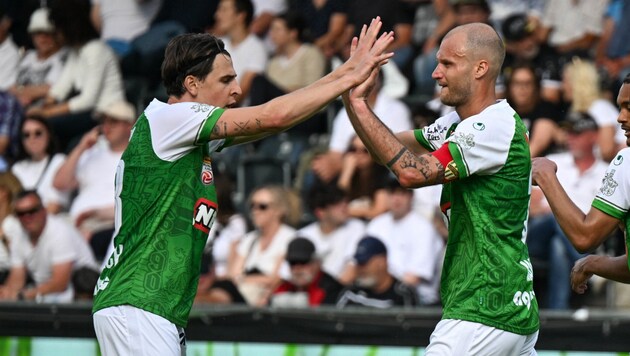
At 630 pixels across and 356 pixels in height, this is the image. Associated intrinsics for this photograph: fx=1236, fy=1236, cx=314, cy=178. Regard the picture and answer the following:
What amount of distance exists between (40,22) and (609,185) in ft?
27.3

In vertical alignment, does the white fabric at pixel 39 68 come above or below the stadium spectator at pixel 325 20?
below

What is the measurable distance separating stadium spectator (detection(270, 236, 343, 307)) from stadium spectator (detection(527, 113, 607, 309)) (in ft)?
5.49

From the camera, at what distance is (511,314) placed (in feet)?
18.8

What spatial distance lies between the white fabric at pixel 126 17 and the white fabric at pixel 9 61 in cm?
107

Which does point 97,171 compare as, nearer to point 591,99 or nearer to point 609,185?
point 591,99

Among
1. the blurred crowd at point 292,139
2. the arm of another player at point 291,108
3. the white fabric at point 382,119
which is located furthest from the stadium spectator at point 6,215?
the arm of another player at point 291,108

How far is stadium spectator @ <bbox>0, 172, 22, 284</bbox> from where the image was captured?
37.0 feet

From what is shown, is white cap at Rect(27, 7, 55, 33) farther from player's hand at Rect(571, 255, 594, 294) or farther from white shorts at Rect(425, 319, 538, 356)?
white shorts at Rect(425, 319, 538, 356)

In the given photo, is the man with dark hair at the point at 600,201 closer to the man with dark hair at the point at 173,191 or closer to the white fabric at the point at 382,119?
the man with dark hair at the point at 173,191

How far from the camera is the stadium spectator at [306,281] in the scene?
10117 mm

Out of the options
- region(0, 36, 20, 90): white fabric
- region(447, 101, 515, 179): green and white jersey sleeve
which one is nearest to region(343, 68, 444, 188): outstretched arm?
region(447, 101, 515, 179): green and white jersey sleeve

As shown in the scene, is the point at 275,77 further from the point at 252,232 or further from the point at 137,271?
the point at 137,271

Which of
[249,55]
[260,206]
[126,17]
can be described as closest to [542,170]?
[260,206]

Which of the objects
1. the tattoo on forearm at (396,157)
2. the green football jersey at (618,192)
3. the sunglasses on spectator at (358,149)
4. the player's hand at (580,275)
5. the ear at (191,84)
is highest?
the ear at (191,84)
